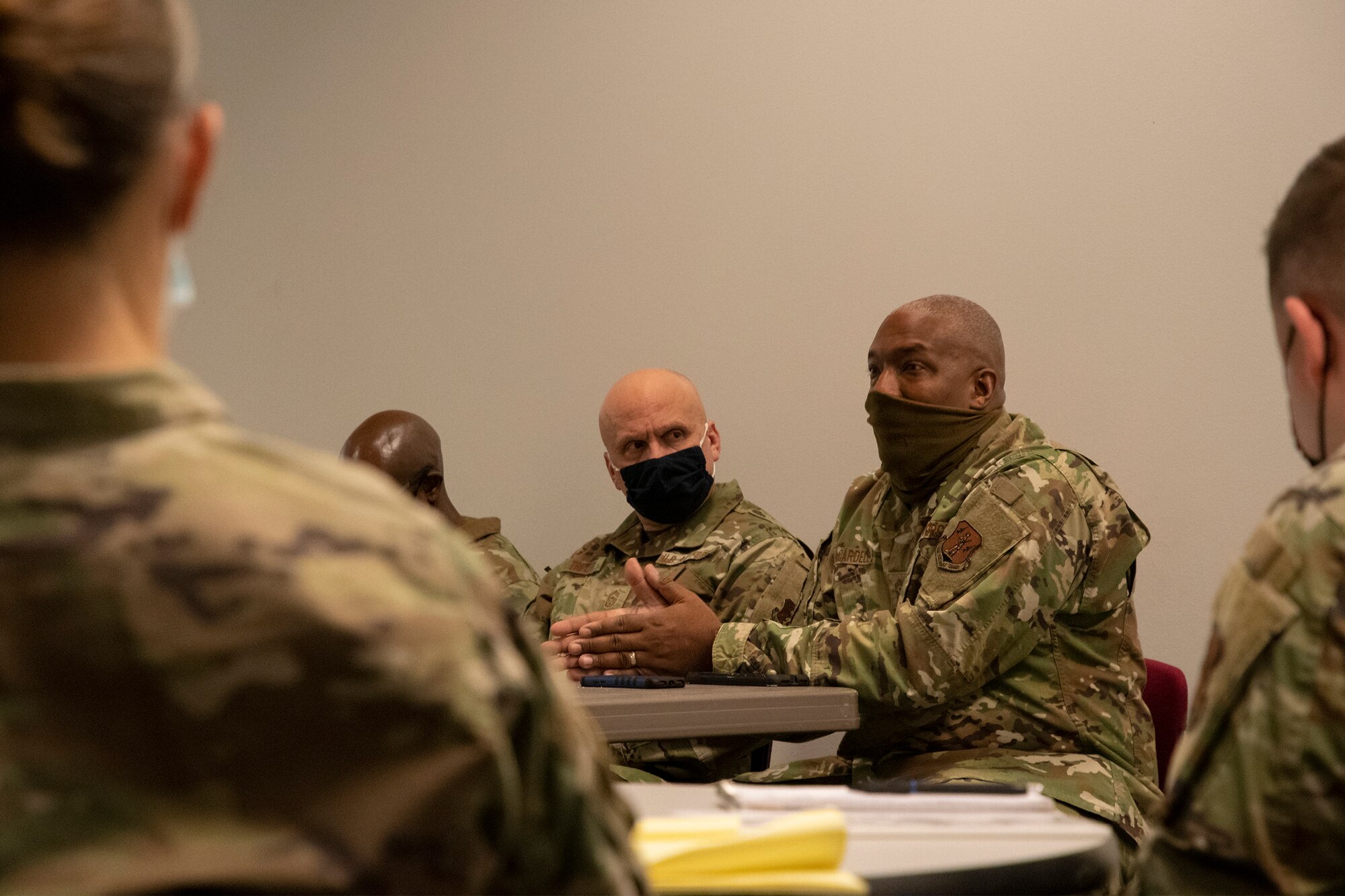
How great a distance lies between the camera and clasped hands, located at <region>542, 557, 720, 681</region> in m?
2.80

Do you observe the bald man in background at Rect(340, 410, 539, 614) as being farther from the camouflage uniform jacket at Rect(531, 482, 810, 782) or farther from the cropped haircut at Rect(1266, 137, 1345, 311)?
the cropped haircut at Rect(1266, 137, 1345, 311)

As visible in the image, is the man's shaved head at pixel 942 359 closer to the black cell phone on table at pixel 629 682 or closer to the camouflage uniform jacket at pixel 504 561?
the black cell phone on table at pixel 629 682

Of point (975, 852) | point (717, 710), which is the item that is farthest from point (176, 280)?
point (717, 710)

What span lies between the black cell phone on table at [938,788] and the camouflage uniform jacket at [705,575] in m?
1.53

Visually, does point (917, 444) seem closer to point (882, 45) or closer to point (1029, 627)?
point (1029, 627)

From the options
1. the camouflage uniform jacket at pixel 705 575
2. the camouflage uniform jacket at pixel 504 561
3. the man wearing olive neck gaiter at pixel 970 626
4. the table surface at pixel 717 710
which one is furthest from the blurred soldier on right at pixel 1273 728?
the camouflage uniform jacket at pixel 504 561

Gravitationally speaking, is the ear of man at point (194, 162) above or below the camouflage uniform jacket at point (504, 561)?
above

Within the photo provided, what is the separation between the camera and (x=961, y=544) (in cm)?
254

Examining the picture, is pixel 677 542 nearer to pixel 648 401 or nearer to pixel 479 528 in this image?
pixel 648 401

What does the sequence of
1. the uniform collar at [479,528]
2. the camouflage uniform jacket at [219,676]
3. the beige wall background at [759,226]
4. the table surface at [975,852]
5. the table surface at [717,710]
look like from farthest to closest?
the uniform collar at [479,528] → the beige wall background at [759,226] → the table surface at [717,710] → the table surface at [975,852] → the camouflage uniform jacket at [219,676]

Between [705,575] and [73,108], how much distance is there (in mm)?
2655

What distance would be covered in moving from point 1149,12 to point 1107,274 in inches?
26.6

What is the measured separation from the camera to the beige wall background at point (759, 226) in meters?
3.26

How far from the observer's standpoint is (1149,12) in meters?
3.39
